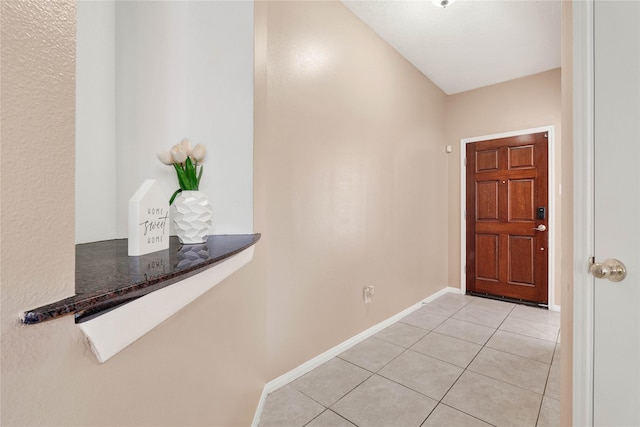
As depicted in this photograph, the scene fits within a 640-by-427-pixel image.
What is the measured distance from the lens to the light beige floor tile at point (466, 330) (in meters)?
2.53

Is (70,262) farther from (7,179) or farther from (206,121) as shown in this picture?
(206,121)

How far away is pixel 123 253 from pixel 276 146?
3.73ft

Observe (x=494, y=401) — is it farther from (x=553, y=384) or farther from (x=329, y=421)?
(x=329, y=421)

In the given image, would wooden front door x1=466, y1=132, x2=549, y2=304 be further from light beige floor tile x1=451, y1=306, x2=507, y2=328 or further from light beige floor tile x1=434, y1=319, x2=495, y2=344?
light beige floor tile x1=434, y1=319, x2=495, y2=344

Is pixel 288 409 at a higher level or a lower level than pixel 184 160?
lower

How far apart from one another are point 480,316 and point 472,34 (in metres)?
2.85

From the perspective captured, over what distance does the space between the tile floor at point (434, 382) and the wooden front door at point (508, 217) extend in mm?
799

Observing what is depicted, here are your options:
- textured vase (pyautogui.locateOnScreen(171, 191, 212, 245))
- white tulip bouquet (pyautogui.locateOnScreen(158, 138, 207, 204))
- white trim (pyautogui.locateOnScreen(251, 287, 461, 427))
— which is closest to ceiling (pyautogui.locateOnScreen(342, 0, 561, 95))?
white tulip bouquet (pyautogui.locateOnScreen(158, 138, 207, 204))

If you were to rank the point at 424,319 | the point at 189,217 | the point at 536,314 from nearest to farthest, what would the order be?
1. the point at 189,217
2. the point at 424,319
3. the point at 536,314

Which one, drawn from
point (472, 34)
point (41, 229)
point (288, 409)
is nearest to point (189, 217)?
point (41, 229)

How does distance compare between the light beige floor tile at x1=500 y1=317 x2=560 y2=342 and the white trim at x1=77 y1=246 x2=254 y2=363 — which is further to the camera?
the light beige floor tile at x1=500 y1=317 x2=560 y2=342
